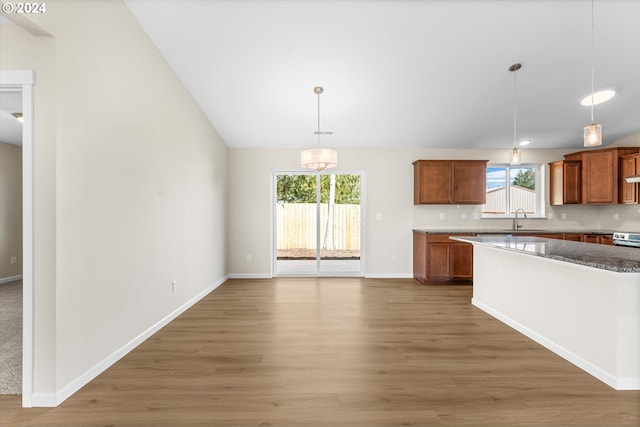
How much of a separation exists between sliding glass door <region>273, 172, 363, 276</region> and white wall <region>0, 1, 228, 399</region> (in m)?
2.33

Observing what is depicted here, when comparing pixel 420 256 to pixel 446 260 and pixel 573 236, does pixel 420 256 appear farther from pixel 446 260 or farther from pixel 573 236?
pixel 573 236

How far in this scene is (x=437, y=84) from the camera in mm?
3867

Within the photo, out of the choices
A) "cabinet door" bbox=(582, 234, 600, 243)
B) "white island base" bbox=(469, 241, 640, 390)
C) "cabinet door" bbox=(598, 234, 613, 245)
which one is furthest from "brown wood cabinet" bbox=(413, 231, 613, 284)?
Result: "white island base" bbox=(469, 241, 640, 390)

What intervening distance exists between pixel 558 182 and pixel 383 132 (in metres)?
3.45

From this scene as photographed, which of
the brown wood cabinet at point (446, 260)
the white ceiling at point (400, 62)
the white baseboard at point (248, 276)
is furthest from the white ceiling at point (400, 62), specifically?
the white baseboard at point (248, 276)

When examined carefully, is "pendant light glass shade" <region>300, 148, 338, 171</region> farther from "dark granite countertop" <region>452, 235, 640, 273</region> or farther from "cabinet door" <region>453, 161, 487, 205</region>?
"cabinet door" <region>453, 161, 487, 205</region>

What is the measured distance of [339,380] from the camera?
2174mm

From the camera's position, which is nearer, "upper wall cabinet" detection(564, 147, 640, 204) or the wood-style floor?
the wood-style floor

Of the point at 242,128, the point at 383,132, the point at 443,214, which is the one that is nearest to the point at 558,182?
the point at 443,214

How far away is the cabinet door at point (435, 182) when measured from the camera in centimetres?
532

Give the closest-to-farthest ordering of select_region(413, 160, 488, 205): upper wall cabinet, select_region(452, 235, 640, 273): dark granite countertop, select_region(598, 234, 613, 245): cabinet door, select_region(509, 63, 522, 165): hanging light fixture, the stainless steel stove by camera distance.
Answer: select_region(452, 235, 640, 273): dark granite countertop < select_region(509, 63, 522, 165): hanging light fixture < the stainless steel stove < select_region(598, 234, 613, 245): cabinet door < select_region(413, 160, 488, 205): upper wall cabinet

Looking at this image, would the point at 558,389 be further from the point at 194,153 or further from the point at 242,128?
the point at 242,128

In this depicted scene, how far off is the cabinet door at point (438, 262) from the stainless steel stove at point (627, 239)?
2.50m

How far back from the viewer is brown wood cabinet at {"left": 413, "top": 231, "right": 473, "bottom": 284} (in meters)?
5.06
